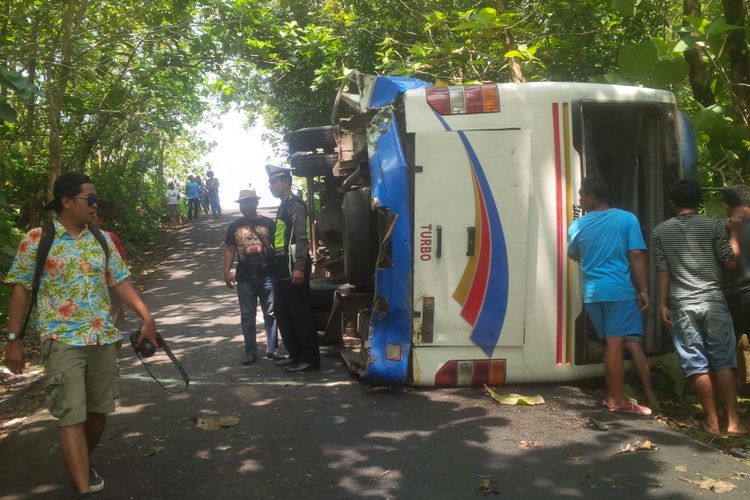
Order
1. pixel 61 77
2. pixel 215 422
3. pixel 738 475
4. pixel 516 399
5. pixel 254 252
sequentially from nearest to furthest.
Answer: pixel 738 475
pixel 215 422
pixel 516 399
pixel 254 252
pixel 61 77

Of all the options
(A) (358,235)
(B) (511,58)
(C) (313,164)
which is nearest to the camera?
(A) (358,235)

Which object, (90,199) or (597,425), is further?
(597,425)

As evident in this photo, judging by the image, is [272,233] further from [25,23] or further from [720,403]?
[25,23]

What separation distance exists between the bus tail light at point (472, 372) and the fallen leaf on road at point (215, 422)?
1523 mm

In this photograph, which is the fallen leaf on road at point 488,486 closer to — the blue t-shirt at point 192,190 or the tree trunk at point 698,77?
the tree trunk at point 698,77

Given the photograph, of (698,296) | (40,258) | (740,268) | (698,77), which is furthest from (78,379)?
(698,77)

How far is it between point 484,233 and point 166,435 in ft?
8.61

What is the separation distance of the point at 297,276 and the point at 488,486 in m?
3.29

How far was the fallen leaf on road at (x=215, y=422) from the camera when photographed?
5.04 meters

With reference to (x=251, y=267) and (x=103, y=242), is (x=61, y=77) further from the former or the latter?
(x=103, y=242)

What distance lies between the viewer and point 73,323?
12.4 ft

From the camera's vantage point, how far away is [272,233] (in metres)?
7.20

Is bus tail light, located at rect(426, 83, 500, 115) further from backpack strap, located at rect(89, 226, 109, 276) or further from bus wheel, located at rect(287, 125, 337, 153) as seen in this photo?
bus wheel, located at rect(287, 125, 337, 153)

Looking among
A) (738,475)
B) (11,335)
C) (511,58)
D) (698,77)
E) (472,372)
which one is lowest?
(738,475)
